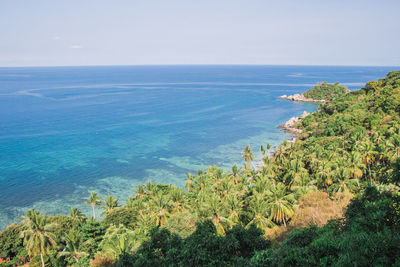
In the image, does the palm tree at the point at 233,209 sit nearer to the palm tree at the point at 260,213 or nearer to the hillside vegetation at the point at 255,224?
the hillside vegetation at the point at 255,224

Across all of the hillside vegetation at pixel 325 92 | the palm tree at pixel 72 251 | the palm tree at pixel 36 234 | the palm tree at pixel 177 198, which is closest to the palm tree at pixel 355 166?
the palm tree at pixel 177 198

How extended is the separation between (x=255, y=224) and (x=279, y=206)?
8.44m

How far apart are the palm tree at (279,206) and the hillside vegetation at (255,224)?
0.12 meters

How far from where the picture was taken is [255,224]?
2489 centimetres

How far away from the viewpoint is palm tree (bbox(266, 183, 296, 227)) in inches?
1251

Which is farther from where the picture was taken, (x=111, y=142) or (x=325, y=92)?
(x=325, y=92)

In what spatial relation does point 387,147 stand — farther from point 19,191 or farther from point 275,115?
point 275,115

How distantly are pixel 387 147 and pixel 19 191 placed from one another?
68.1m

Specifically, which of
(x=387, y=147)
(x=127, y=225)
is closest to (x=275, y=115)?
(x=387, y=147)

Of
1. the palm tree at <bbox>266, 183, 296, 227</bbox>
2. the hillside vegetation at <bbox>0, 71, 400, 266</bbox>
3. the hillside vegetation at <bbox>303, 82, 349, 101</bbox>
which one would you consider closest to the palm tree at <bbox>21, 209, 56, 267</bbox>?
the hillside vegetation at <bbox>0, 71, 400, 266</bbox>

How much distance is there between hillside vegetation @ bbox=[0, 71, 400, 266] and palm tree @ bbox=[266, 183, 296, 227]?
121mm

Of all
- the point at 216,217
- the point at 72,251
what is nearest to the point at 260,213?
the point at 216,217

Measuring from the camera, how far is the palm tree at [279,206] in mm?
31781

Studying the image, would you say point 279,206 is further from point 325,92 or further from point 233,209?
point 325,92
